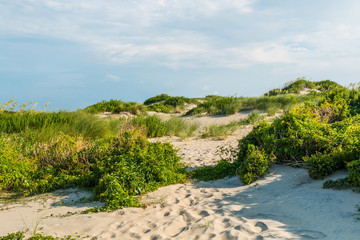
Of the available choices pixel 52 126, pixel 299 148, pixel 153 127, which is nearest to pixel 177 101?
pixel 153 127

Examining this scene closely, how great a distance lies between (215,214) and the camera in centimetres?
464

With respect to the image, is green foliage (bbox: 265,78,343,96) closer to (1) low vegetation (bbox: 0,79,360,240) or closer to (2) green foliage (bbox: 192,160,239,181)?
(1) low vegetation (bbox: 0,79,360,240)

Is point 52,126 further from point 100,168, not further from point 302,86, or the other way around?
point 302,86

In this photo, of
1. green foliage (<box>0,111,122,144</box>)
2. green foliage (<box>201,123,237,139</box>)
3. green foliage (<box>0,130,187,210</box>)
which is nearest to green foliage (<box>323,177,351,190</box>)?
green foliage (<box>0,130,187,210</box>)

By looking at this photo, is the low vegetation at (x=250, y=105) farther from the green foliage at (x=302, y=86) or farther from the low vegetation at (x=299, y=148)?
the low vegetation at (x=299, y=148)

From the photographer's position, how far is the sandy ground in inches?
158

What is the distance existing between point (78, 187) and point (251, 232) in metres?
3.71

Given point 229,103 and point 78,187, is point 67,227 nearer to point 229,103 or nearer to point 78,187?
point 78,187

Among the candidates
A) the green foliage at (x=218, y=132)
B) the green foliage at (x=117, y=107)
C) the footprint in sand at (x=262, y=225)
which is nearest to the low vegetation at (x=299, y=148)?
the footprint in sand at (x=262, y=225)

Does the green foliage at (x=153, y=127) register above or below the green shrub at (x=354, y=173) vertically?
above

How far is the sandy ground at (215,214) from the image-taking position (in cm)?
401

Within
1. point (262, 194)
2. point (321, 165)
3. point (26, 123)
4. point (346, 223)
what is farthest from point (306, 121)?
point (26, 123)

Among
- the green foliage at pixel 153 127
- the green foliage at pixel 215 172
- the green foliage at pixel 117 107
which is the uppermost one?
the green foliage at pixel 117 107

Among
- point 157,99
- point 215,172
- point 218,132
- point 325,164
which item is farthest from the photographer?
point 157,99
